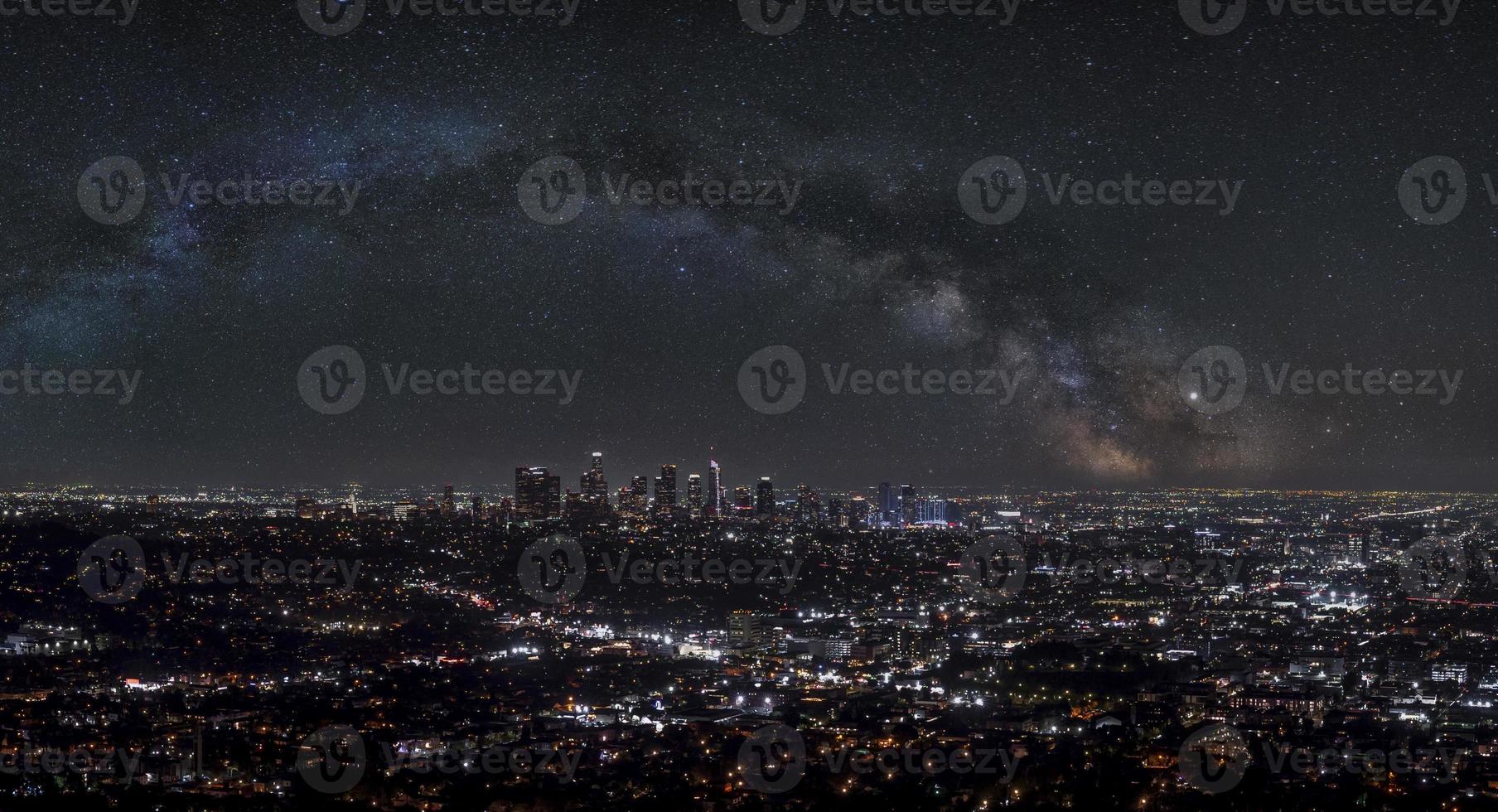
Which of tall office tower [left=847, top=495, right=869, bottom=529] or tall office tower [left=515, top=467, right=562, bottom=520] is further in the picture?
tall office tower [left=847, top=495, right=869, bottom=529]

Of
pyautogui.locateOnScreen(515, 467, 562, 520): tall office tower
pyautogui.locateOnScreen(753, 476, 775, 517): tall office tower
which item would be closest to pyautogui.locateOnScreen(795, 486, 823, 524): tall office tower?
pyautogui.locateOnScreen(753, 476, 775, 517): tall office tower

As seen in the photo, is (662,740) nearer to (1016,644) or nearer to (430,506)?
(1016,644)

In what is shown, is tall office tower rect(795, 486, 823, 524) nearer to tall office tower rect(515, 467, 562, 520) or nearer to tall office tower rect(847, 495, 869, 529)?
tall office tower rect(847, 495, 869, 529)

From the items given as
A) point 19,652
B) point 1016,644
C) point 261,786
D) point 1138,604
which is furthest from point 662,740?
point 1138,604

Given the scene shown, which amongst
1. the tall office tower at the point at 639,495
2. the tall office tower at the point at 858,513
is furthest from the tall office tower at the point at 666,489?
the tall office tower at the point at 858,513

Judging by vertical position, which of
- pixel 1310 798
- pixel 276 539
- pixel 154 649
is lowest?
pixel 1310 798

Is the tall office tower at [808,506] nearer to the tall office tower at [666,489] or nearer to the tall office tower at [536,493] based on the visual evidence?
the tall office tower at [666,489]

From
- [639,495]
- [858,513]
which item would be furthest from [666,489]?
[858,513]
